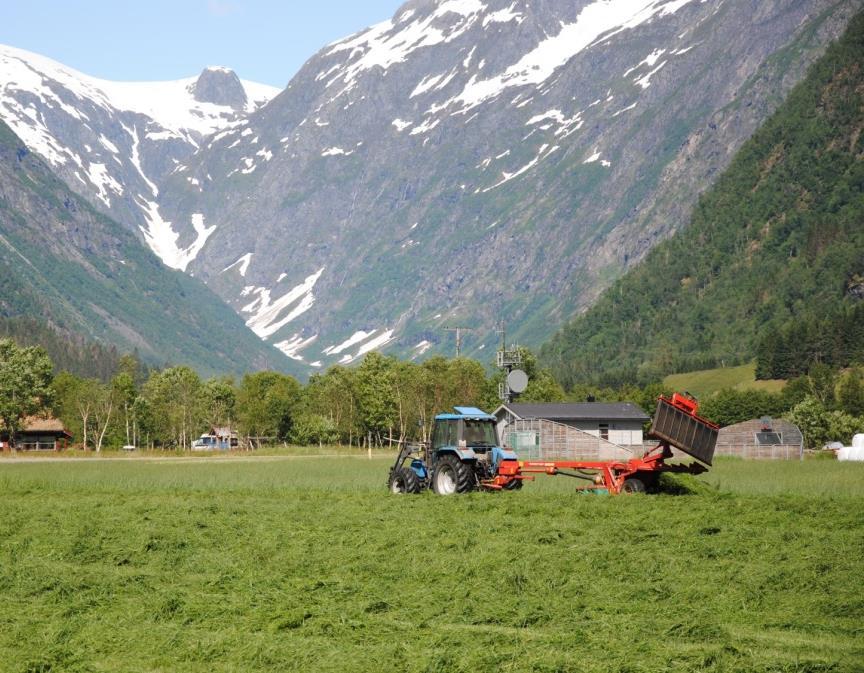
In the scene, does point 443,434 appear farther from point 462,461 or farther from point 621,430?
point 621,430

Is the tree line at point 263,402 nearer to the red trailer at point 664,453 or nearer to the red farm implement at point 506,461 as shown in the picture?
the red farm implement at point 506,461

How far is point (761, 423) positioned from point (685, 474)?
3579 inches

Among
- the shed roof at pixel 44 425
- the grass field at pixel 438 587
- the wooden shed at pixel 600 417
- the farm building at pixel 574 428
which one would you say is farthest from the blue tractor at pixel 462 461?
the shed roof at pixel 44 425

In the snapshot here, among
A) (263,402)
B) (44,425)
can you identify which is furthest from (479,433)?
(44,425)

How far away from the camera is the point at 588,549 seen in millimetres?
A: 26734

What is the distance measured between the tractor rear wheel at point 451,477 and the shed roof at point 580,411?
227 ft

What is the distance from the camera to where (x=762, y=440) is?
127 m

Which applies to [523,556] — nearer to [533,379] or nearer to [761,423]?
[761,423]

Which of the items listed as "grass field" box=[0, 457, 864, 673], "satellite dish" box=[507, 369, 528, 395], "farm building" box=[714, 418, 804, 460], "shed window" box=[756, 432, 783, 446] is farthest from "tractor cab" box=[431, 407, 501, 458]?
"shed window" box=[756, 432, 783, 446]

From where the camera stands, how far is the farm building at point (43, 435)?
167000mm

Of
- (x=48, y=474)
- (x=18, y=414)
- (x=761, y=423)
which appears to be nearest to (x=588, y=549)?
(x=48, y=474)

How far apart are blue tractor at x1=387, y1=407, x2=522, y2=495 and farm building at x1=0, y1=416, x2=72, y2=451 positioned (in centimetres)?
13164

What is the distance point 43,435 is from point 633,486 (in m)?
145

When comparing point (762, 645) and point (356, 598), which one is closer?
point (762, 645)
